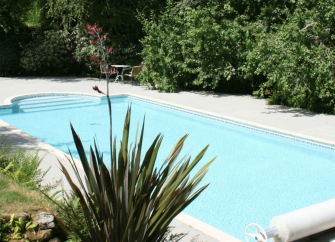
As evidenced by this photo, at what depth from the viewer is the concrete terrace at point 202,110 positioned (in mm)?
5863

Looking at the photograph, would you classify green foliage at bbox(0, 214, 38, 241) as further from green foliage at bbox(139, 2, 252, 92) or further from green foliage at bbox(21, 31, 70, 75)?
green foliage at bbox(21, 31, 70, 75)

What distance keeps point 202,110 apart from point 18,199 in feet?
22.7

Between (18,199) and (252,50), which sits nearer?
(18,199)

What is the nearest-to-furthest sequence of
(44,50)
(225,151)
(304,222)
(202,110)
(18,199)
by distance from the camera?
(304,222)
(18,199)
(225,151)
(202,110)
(44,50)

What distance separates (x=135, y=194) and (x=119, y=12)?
14.0 m

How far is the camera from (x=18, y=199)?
12.9 feet

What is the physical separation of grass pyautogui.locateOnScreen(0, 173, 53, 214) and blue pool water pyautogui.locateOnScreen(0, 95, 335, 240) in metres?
1.57

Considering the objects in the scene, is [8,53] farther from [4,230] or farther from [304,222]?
[304,222]

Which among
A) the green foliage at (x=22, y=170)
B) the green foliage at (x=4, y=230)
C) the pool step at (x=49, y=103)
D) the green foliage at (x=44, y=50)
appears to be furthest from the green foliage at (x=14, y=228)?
the green foliage at (x=44, y=50)

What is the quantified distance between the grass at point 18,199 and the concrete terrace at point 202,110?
2.31 ft

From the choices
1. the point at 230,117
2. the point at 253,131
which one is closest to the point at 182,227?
the point at 253,131

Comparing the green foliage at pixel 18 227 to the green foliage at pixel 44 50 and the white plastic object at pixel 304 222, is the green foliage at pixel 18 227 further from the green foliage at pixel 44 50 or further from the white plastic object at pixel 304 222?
the green foliage at pixel 44 50

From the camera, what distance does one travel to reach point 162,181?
2.58 metres

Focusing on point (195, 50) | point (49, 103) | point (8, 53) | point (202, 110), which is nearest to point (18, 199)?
point (202, 110)
